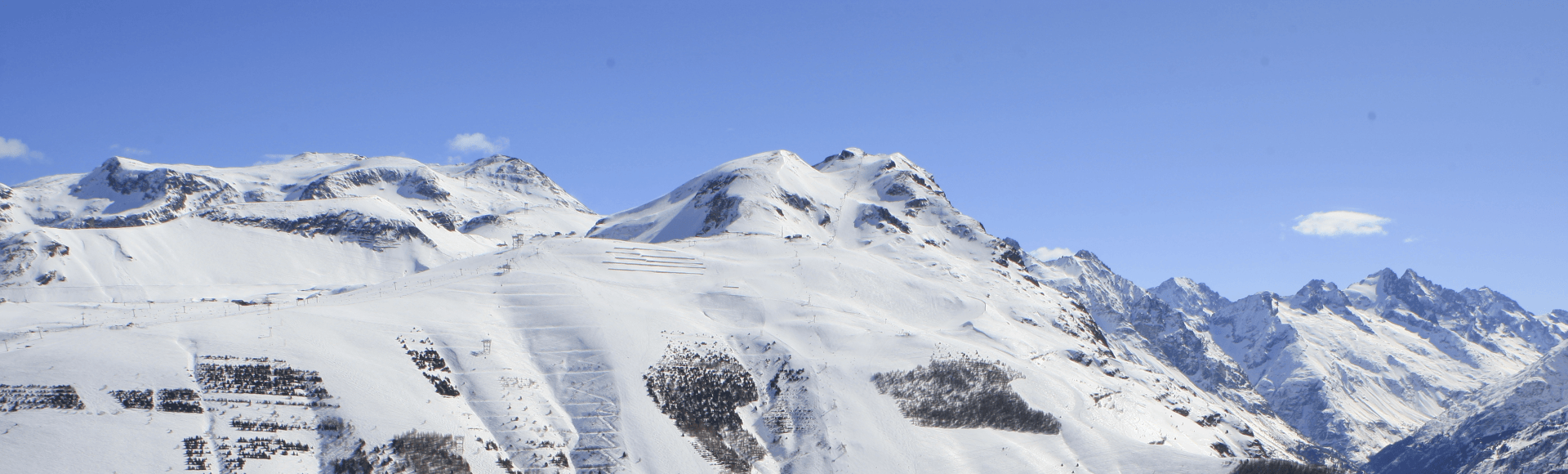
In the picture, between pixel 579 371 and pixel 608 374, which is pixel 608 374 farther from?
pixel 579 371

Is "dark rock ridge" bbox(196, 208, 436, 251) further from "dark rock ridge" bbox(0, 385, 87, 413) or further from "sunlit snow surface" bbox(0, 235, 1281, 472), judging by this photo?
"dark rock ridge" bbox(0, 385, 87, 413)

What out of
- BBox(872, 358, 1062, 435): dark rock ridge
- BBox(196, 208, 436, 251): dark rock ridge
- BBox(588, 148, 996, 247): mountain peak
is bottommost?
BBox(872, 358, 1062, 435): dark rock ridge

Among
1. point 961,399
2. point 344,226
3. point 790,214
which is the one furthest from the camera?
point 344,226

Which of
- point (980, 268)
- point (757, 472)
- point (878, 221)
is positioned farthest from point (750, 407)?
point (878, 221)

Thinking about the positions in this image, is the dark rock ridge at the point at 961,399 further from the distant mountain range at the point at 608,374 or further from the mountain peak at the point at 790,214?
the mountain peak at the point at 790,214

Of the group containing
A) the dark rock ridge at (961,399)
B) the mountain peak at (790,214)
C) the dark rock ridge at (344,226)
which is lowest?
A: the dark rock ridge at (961,399)

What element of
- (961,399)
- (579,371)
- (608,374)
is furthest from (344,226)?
(961,399)

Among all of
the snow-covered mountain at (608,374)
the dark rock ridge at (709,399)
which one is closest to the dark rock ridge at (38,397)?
the snow-covered mountain at (608,374)

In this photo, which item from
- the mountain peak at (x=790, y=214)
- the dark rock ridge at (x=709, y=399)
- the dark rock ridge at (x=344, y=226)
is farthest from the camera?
the dark rock ridge at (x=344, y=226)

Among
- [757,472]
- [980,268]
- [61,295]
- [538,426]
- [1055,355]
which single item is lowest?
[757,472]

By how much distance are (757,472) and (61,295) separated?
13043cm

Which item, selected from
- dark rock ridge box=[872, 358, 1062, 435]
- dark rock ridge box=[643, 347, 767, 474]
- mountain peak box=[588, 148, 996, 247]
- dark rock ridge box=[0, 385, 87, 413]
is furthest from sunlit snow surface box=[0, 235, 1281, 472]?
mountain peak box=[588, 148, 996, 247]

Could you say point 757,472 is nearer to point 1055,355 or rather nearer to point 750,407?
point 750,407

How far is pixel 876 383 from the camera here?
3716 inches
